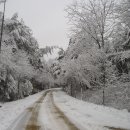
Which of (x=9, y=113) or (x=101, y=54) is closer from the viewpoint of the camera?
(x=9, y=113)

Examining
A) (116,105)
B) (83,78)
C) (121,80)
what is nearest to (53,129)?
(116,105)

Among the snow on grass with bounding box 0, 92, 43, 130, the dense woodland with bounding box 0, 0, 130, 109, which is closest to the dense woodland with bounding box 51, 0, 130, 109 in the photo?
the dense woodland with bounding box 0, 0, 130, 109

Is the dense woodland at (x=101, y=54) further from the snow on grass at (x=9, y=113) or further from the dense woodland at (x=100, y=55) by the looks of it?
the snow on grass at (x=9, y=113)

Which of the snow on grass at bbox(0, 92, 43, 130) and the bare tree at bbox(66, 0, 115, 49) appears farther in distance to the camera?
the bare tree at bbox(66, 0, 115, 49)

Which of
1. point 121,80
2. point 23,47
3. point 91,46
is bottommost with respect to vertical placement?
point 121,80

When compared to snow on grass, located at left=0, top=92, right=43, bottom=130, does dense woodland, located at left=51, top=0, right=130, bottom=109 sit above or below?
above

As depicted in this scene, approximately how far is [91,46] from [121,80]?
7657 mm

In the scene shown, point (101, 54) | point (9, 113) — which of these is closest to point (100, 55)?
point (101, 54)

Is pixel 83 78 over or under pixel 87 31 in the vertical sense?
under

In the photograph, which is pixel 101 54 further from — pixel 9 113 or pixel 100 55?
pixel 9 113

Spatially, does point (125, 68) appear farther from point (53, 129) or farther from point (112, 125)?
point (53, 129)

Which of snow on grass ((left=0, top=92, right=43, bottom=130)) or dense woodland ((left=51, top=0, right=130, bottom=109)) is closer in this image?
snow on grass ((left=0, top=92, right=43, bottom=130))

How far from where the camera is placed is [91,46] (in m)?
26.6

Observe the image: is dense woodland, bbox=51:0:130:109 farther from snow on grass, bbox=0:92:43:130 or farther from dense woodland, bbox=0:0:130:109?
snow on grass, bbox=0:92:43:130
